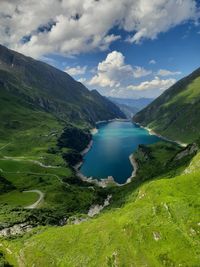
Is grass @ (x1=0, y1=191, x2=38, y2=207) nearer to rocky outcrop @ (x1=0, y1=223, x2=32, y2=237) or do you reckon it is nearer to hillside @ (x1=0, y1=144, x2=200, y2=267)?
rocky outcrop @ (x1=0, y1=223, x2=32, y2=237)

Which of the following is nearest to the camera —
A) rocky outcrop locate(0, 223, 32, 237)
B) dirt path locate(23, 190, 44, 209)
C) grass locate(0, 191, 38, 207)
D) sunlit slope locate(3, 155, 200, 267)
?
sunlit slope locate(3, 155, 200, 267)

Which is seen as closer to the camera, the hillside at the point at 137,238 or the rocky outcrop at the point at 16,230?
the hillside at the point at 137,238

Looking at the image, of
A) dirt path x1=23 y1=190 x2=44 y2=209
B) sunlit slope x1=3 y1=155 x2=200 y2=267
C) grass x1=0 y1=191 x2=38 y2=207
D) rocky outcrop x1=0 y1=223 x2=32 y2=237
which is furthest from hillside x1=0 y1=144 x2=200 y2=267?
grass x1=0 y1=191 x2=38 y2=207

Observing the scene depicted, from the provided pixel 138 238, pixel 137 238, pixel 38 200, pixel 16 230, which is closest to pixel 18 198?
pixel 38 200

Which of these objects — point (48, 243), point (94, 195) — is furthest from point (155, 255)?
point (94, 195)

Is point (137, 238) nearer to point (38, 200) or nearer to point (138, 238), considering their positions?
point (138, 238)

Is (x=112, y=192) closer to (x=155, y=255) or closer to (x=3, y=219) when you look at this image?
(x=3, y=219)

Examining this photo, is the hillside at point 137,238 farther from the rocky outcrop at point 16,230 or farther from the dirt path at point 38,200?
the dirt path at point 38,200

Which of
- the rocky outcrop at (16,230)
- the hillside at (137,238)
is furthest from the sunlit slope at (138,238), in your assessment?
the rocky outcrop at (16,230)
